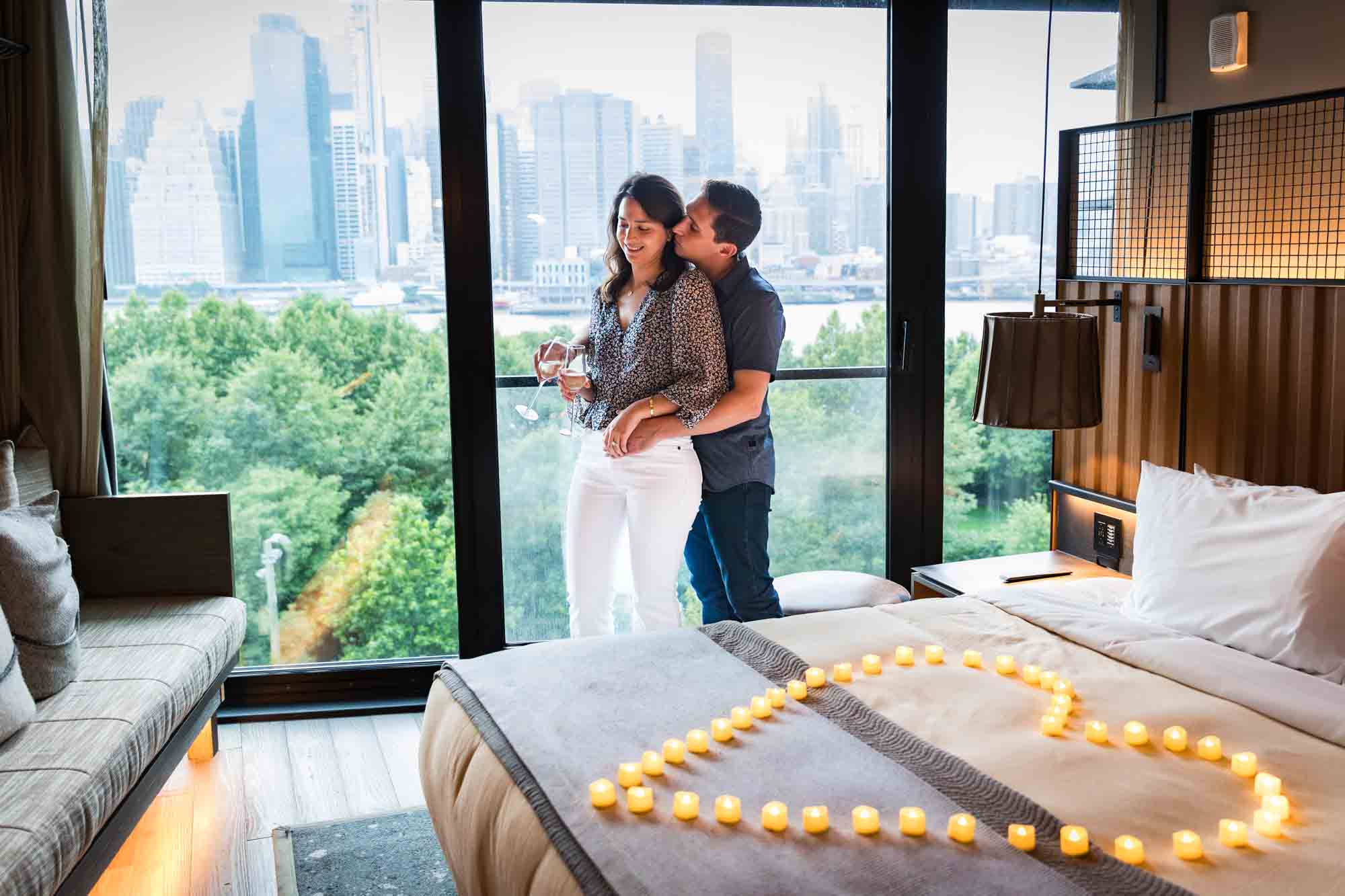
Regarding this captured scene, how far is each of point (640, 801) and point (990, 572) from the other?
1.85 metres

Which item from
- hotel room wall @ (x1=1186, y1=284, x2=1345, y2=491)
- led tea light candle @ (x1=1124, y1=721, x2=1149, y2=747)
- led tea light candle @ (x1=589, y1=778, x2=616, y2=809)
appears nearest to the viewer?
led tea light candle @ (x1=589, y1=778, x2=616, y2=809)

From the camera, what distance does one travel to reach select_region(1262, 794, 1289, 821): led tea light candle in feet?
5.86

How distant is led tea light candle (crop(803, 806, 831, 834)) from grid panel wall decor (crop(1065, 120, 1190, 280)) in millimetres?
2006

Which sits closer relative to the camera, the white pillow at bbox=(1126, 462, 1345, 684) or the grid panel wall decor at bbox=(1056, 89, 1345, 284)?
the white pillow at bbox=(1126, 462, 1345, 684)

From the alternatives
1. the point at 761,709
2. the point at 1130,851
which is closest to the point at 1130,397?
the point at 761,709

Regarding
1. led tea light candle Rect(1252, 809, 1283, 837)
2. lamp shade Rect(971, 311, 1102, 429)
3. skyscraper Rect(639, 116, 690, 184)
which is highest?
skyscraper Rect(639, 116, 690, 184)

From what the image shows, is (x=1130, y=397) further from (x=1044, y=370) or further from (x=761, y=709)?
(x=761, y=709)

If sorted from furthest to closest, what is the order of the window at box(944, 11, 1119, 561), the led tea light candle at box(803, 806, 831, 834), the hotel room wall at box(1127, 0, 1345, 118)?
the window at box(944, 11, 1119, 561)
the hotel room wall at box(1127, 0, 1345, 118)
the led tea light candle at box(803, 806, 831, 834)

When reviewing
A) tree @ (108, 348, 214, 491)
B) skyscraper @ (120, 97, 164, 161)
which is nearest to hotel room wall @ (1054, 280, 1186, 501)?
tree @ (108, 348, 214, 491)

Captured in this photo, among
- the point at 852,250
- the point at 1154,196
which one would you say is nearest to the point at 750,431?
the point at 852,250

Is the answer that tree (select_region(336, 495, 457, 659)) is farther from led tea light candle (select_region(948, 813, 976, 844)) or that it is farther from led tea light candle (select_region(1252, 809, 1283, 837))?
led tea light candle (select_region(1252, 809, 1283, 837))

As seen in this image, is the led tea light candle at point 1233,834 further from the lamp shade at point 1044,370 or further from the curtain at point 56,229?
the curtain at point 56,229

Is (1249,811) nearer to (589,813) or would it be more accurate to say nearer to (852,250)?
(589,813)

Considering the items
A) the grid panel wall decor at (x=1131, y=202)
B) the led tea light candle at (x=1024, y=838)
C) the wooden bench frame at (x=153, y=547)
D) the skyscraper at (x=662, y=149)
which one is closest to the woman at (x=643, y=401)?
the skyscraper at (x=662, y=149)
